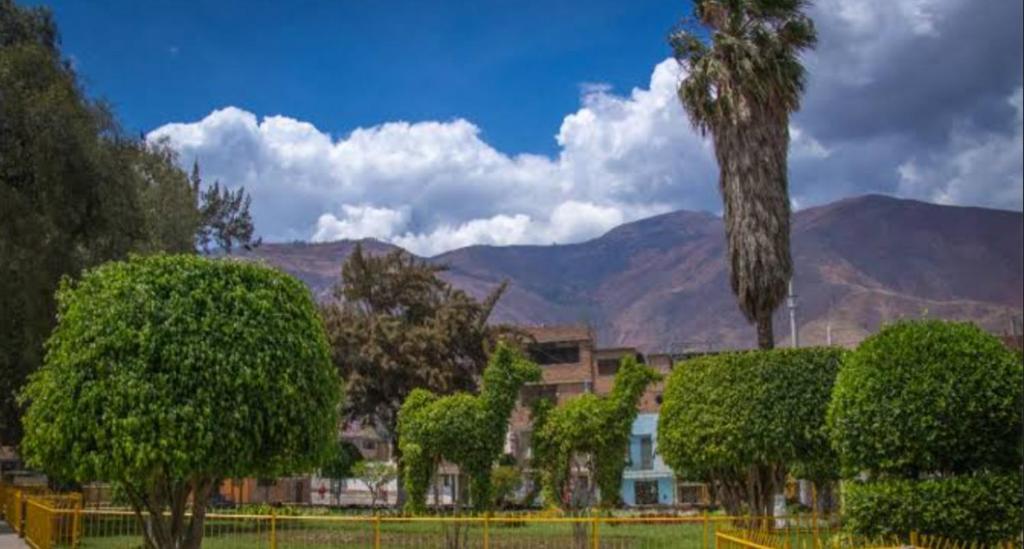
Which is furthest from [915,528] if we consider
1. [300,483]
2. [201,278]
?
[300,483]

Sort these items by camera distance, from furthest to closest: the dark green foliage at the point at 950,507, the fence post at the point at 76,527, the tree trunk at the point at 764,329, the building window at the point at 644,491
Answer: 1. the building window at the point at 644,491
2. the tree trunk at the point at 764,329
3. the fence post at the point at 76,527
4. the dark green foliage at the point at 950,507

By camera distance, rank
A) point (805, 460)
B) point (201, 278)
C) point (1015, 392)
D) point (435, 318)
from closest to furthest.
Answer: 1. point (1015, 392)
2. point (201, 278)
3. point (805, 460)
4. point (435, 318)

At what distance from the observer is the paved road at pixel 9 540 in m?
21.5

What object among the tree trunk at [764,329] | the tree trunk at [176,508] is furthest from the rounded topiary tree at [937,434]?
the tree trunk at [764,329]

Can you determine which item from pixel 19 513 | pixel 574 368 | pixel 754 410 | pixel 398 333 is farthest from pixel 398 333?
pixel 574 368

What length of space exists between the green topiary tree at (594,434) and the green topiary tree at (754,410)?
367cm

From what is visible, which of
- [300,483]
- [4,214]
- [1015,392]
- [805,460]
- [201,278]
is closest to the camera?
[1015,392]

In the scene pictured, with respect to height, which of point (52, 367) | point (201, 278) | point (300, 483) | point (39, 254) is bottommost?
point (300, 483)

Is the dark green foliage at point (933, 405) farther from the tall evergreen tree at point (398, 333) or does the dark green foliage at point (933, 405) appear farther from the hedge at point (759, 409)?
the tall evergreen tree at point (398, 333)

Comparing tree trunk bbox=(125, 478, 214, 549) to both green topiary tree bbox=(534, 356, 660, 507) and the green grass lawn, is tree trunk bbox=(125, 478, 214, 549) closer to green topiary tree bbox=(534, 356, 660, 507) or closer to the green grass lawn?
the green grass lawn

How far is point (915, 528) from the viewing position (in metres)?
12.1

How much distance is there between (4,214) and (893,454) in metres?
21.8

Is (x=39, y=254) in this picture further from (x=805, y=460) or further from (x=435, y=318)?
(x=435, y=318)

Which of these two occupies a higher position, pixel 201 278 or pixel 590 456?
pixel 201 278
